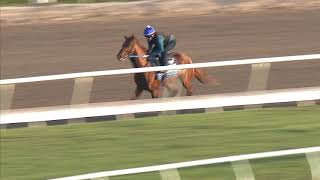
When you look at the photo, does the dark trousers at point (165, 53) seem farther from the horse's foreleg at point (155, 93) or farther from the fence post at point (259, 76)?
the fence post at point (259, 76)

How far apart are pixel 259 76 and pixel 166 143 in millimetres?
1707

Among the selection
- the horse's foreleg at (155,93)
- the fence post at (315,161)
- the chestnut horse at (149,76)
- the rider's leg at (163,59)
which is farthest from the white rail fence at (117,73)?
the fence post at (315,161)

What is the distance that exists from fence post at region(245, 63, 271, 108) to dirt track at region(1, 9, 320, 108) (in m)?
3.56

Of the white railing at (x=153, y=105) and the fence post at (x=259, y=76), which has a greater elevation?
the fence post at (x=259, y=76)

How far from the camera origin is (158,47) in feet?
33.4

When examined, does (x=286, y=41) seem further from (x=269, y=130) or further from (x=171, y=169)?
(x=171, y=169)

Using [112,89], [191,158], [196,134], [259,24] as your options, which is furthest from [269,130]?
[259,24]

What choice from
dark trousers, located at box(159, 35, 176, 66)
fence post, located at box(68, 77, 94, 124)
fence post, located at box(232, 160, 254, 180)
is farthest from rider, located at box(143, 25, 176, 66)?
fence post, located at box(232, 160, 254, 180)

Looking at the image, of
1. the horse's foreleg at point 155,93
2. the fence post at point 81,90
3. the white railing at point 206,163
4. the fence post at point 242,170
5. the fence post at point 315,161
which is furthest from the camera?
the horse's foreleg at point 155,93

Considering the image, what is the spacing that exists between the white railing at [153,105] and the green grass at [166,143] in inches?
3.5

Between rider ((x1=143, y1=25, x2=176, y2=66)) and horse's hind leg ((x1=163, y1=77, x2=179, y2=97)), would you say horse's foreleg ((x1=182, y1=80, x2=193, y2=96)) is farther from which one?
rider ((x1=143, y1=25, x2=176, y2=66))

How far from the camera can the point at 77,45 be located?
16.2 m

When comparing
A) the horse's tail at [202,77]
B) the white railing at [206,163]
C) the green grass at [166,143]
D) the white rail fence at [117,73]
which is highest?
the horse's tail at [202,77]

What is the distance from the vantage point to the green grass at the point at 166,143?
547 cm
